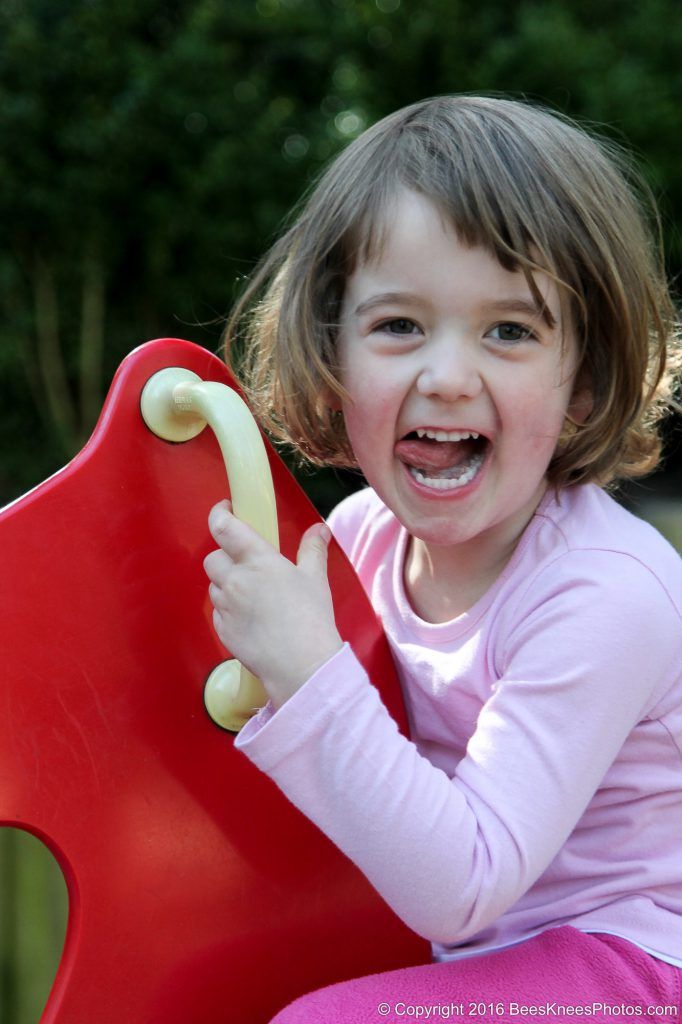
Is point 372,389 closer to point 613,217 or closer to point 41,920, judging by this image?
point 613,217

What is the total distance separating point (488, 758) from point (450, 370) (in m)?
0.32

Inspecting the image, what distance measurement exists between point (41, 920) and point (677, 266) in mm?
2614

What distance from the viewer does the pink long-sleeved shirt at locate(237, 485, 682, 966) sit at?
86 centimetres

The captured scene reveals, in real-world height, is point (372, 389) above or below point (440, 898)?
above

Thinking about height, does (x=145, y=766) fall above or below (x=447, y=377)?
below

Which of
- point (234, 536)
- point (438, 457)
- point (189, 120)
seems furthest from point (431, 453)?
point (189, 120)

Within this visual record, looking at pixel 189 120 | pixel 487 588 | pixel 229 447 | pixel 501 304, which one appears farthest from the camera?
pixel 189 120

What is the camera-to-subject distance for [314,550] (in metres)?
0.98

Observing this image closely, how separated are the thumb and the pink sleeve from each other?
95mm

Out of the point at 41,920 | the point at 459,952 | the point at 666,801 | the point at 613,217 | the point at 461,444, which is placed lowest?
the point at 41,920

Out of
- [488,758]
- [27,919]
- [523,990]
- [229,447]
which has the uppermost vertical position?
[229,447]

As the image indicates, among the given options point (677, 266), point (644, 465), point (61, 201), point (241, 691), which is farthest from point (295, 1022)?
point (61, 201)

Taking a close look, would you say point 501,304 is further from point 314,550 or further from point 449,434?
point 314,550

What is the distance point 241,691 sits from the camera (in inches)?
36.7
